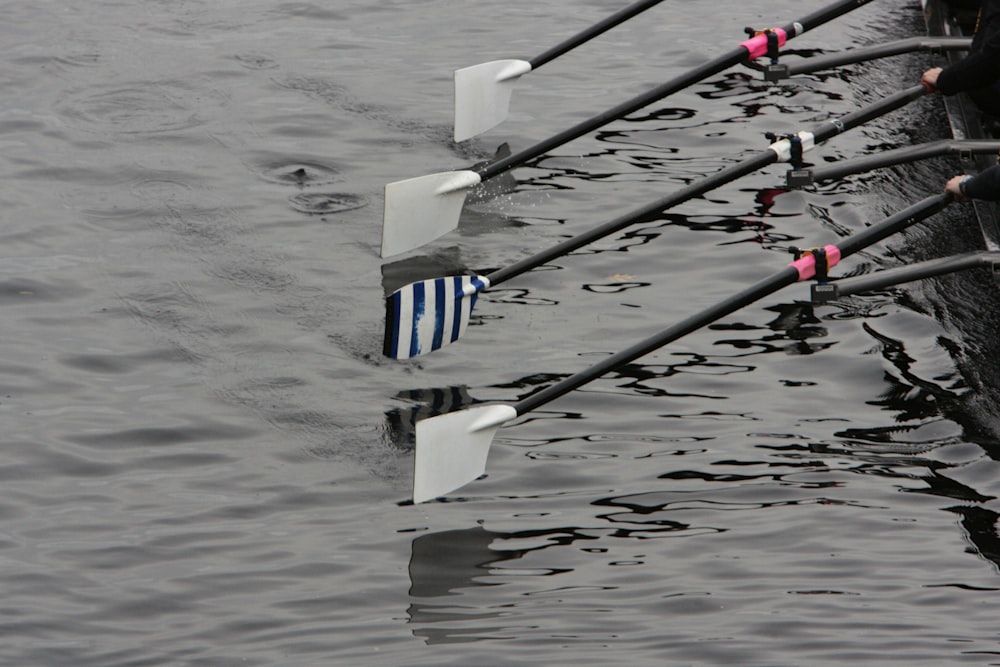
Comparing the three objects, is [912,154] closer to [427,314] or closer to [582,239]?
[582,239]

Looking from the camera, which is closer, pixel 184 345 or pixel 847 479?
pixel 847 479

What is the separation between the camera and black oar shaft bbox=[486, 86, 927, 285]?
695cm

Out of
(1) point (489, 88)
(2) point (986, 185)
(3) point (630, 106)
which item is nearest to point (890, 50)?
(3) point (630, 106)

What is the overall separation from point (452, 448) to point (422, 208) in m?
2.50

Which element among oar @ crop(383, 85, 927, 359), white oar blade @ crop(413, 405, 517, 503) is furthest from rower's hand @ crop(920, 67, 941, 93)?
white oar blade @ crop(413, 405, 517, 503)

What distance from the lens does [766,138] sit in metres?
9.13

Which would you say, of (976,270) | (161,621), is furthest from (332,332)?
(976,270)

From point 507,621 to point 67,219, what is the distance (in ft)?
14.6

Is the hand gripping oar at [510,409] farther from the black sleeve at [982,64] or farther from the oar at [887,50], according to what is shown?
the oar at [887,50]

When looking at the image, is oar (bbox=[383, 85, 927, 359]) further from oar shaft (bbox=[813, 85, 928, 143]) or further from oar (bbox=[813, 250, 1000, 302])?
oar (bbox=[813, 250, 1000, 302])

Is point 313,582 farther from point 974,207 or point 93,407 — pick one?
point 974,207

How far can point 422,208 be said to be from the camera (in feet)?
25.1

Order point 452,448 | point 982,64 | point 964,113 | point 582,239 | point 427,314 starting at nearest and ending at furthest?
1. point 452,448
2. point 427,314
3. point 582,239
4. point 982,64
5. point 964,113

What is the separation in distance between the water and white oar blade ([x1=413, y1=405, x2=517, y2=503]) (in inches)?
4.1
